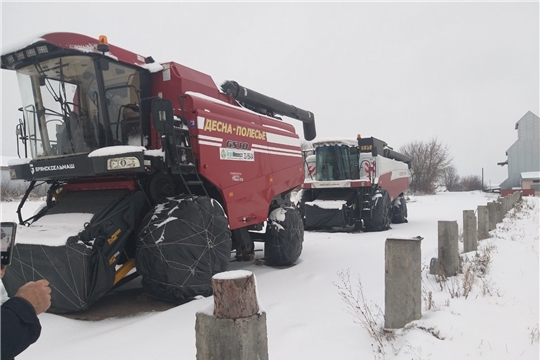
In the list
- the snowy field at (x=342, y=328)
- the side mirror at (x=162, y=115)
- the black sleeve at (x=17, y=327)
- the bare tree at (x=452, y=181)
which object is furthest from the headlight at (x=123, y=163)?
the bare tree at (x=452, y=181)

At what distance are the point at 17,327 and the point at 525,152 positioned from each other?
55.8m

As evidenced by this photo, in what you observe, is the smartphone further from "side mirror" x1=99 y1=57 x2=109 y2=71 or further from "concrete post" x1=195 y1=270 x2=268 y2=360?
"side mirror" x1=99 y1=57 x2=109 y2=71

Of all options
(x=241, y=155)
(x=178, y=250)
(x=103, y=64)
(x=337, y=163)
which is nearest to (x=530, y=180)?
(x=337, y=163)

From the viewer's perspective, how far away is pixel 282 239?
722cm

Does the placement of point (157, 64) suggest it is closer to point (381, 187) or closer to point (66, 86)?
point (66, 86)

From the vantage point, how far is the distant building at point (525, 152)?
46.9m

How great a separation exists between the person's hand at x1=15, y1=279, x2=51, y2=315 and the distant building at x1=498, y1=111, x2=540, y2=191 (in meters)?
52.1

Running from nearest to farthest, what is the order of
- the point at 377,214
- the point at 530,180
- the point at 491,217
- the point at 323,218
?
1. the point at 491,217
2. the point at 323,218
3. the point at 377,214
4. the point at 530,180

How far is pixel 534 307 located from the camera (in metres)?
4.25

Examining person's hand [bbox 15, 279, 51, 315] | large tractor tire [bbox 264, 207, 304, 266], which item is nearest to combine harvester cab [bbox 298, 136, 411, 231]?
large tractor tire [bbox 264, 207, 304, 266]

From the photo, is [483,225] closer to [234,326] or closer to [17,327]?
[234,326]

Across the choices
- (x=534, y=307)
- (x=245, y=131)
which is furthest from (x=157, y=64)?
(x=534, y=307)

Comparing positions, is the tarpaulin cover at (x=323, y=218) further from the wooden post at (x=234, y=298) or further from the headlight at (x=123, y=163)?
the wooden post at (x=234, y=298)

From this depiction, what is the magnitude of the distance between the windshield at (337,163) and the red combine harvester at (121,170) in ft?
25.0
